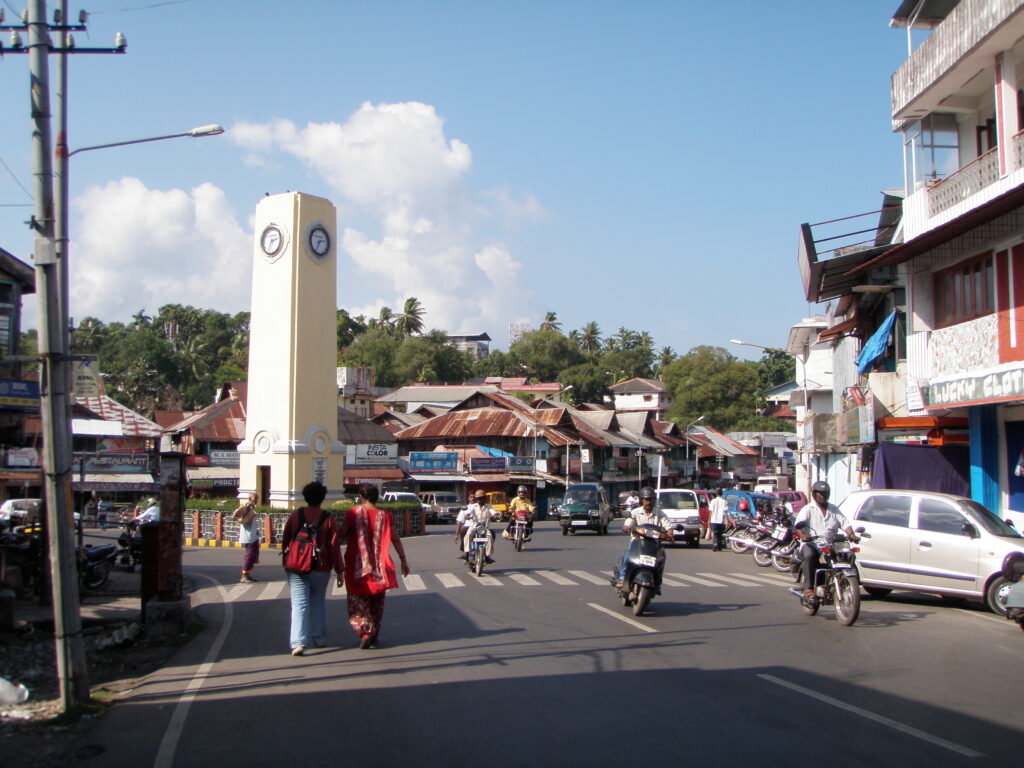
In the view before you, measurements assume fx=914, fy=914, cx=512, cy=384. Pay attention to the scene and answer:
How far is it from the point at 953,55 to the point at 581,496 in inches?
891

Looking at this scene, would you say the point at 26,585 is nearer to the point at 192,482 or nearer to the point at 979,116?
the point at 979,116

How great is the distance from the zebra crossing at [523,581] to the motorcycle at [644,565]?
4.11m

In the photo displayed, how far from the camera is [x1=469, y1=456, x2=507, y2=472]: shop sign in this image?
194 ft

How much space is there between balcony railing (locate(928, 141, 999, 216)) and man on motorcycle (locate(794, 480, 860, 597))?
933cm

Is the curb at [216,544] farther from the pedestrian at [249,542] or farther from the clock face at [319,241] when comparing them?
the clock face at [319,241]

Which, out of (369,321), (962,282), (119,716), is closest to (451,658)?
(119,716)

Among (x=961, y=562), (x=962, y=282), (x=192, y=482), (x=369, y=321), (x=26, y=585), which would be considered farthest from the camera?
(x=369, y=321)

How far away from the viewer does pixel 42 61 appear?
7730 millimetres

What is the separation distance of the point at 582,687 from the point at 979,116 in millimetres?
18494

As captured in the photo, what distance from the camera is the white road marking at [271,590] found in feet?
51.3

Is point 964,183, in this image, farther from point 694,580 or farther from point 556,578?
point 556,578

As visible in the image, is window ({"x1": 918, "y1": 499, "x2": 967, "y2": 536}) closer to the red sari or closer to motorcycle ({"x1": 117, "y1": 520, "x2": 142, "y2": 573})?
the red sari

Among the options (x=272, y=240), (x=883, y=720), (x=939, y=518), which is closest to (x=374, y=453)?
(x=272, y=240)

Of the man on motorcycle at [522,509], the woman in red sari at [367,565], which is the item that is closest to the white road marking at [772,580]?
the man on motorcycle at [522,509]
